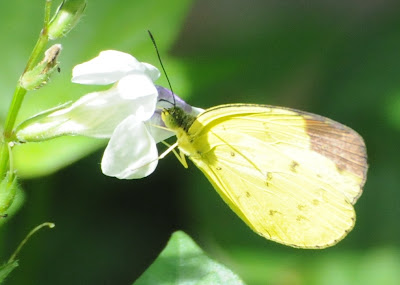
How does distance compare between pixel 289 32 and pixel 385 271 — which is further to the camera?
pixel 289 32

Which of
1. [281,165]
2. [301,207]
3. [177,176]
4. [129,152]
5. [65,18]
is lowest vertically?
[177,176]

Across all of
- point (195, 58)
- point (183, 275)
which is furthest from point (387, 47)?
point (183, 275)

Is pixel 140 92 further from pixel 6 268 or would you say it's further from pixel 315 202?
pixel 315 202

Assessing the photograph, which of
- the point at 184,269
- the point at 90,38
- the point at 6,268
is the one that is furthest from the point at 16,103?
the point at 90,38

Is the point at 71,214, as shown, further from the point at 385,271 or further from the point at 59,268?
the point at 385,271

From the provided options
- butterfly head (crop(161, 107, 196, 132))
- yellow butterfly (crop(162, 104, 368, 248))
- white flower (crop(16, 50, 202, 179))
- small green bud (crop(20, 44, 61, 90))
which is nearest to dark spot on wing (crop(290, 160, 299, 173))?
yellow butterfly (crop(162, 104, 368, 248))

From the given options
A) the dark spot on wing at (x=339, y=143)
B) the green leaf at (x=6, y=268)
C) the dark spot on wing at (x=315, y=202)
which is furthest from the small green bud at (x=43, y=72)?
the dark spot on wing at (x=315, y=202)

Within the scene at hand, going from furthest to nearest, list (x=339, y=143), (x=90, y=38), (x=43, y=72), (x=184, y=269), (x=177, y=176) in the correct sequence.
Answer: (x=177, y=176) < (x=90, y=38) < (x=339, y=143) < (x=184, y=269) < (x=43, y=72)
